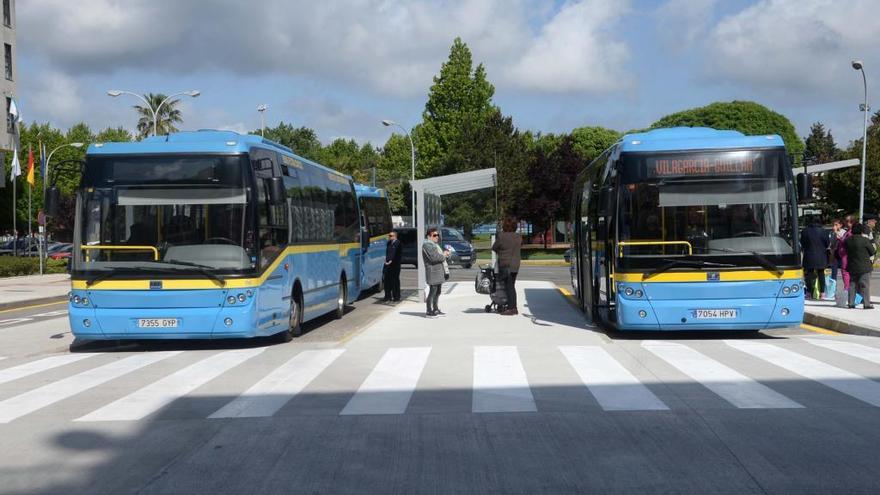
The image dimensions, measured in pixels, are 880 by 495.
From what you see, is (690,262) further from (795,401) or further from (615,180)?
(795,401)

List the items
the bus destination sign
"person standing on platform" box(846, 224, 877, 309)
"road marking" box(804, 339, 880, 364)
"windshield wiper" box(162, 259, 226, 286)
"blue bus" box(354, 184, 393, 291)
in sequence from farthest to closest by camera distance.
Answer: 1. "blue bus" box(354, 184, 393, 291)
2. "person standing on platform" box(846, 224, 877, 309)
3. the bus destination sign
4. "windshield wiper" box(162, 259, 226, 286)
5. "road marking" box(804, 339, 880, 364)

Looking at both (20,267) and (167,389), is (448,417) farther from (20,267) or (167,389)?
(20,267)

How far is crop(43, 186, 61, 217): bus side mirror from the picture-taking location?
42.2 feet

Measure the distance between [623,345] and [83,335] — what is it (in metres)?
7.41

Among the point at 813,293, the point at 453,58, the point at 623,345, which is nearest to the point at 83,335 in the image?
the point at 623,345

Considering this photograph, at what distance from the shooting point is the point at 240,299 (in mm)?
12828

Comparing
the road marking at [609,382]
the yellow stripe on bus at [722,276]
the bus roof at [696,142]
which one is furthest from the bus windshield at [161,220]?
the bus roof at [696,142]

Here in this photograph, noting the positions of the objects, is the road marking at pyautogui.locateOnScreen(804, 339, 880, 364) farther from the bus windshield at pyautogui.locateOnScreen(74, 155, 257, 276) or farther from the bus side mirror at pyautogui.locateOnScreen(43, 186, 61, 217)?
the bus side mirror at pyautogui.locateOnScreen(43, 186, 61, 217)

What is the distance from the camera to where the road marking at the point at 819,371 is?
8930mm

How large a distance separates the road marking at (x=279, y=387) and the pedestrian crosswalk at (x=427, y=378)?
1cm

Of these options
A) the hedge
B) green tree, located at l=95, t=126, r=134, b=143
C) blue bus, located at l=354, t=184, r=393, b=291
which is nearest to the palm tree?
green tree, located at l=95, t=126, r=134, b=143

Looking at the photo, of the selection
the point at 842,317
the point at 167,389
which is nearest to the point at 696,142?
the point at 842,317

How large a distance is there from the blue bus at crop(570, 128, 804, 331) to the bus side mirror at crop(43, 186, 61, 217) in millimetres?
7628

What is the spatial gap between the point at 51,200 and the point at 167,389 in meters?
4.55
